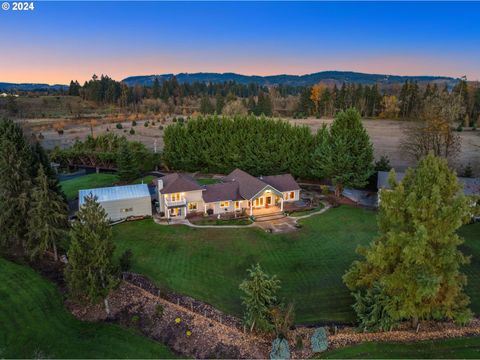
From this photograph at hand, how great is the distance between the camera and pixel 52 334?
1731 centimetres

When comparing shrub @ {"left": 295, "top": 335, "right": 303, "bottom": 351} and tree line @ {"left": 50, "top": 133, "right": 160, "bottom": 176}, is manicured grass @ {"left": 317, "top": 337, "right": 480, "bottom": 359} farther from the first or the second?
tree line @ {"left": 50, "top": 133, "right": 160, "bottom": 176}

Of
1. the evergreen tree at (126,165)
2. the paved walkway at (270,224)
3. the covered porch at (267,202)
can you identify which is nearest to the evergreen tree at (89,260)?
the paved walkway at (270,224)

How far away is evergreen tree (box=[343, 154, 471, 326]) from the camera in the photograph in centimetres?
1491

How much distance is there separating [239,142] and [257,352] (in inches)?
1361

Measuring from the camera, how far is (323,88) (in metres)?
133

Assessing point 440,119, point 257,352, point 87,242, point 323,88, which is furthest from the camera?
point 323,88

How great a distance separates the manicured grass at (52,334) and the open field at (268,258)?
488 cm

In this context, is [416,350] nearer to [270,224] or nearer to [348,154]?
[270,224]

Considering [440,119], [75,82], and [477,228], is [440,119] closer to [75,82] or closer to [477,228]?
[477,228]

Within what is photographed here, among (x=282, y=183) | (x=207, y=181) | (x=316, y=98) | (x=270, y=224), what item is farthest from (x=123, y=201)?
(x=316, y=98)

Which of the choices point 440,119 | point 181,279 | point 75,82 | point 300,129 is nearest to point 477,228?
point 440,119

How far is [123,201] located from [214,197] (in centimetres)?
898

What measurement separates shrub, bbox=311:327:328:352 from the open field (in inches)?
85.5

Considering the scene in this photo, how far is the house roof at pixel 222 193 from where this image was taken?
114 ft
